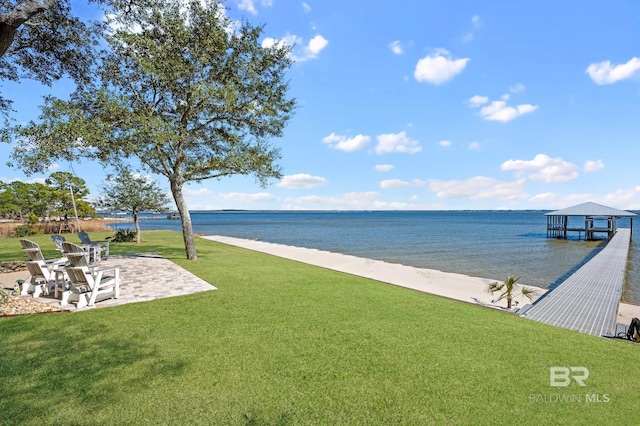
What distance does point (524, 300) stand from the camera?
995 centimetres

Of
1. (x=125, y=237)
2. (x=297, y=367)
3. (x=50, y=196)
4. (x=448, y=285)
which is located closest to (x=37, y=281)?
(x=297, y=367)

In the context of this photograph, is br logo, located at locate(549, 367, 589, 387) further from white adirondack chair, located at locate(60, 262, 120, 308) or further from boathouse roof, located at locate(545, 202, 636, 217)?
boathouse roof, located at locate(545, 202, 636, 217)

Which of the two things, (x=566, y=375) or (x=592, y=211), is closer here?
(x=566, y=375)

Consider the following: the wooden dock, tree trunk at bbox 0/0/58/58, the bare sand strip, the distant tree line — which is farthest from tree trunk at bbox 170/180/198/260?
the distant tree line

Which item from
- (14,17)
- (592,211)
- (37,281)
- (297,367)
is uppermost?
(14,17)

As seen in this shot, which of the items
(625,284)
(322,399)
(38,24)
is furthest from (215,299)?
(625,284)

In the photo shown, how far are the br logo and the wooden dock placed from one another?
3458 millimetres

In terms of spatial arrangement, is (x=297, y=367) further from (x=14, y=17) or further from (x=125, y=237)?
(x=125, y=237)

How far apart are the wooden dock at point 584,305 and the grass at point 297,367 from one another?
2007 mm

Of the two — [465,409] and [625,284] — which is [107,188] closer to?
[465,409]

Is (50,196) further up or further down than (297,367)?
further up

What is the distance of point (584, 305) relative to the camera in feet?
29.2

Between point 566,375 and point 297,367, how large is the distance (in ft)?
11.2

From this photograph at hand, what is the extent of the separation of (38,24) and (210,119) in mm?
5351
